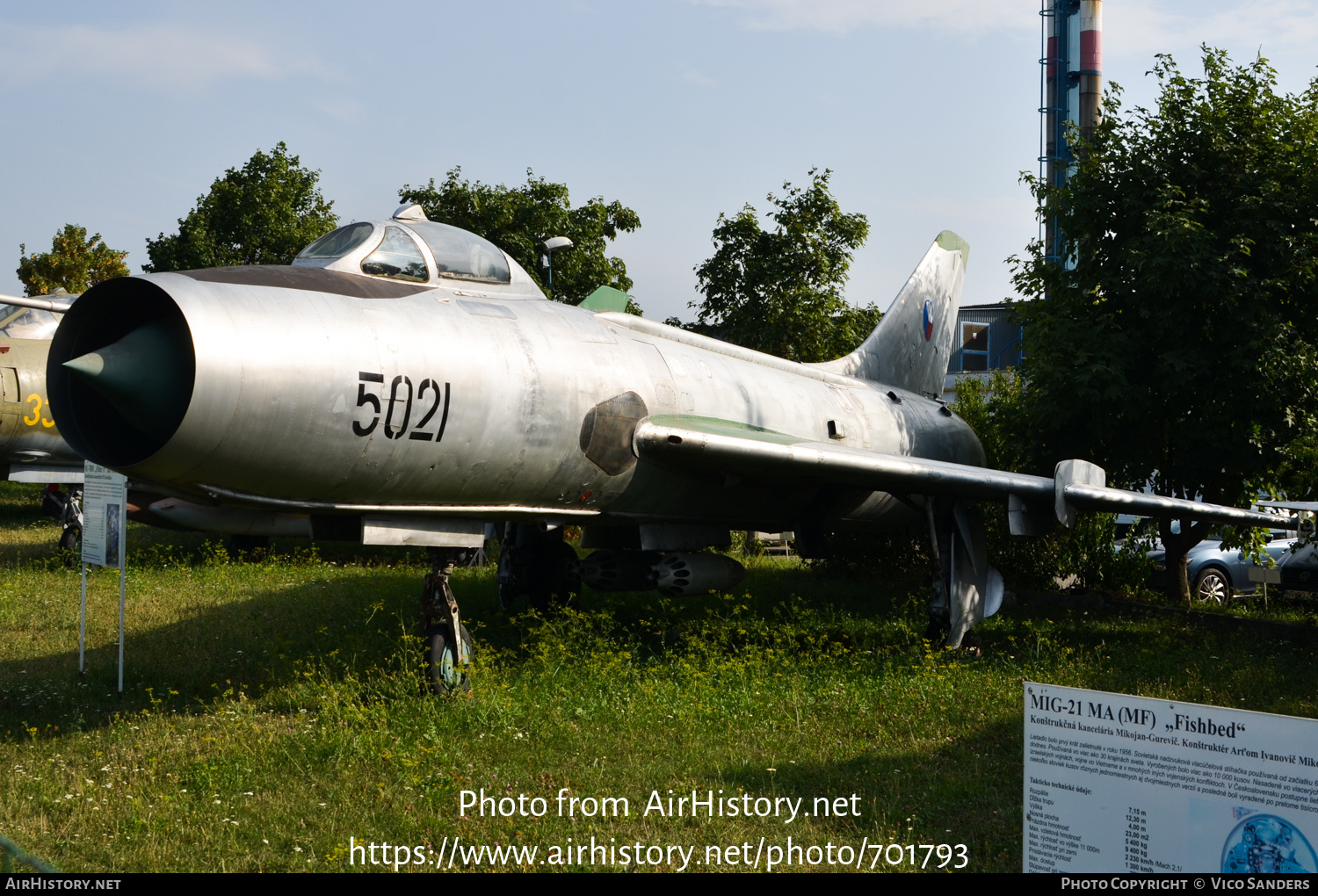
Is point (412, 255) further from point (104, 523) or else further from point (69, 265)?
point (69, 265)

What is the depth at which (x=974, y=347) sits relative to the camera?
58.7 meters

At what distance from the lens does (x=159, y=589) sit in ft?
44.7

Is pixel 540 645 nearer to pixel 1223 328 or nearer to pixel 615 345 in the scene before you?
pixel 615 345

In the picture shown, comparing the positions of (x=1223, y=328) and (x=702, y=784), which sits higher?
(x=1223, y=328)

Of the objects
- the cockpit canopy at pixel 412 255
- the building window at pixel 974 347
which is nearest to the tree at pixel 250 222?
the cockpit canopy at pixel 412 255

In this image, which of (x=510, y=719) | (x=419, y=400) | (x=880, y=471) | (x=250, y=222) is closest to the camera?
(x=419, y=400)

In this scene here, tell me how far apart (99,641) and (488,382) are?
5.98 metres

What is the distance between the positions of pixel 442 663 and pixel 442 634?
0.23 m

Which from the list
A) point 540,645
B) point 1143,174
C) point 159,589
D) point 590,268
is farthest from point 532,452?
point 590,268

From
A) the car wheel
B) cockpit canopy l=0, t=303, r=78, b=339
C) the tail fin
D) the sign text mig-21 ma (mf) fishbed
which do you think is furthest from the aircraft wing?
cockpit canopy l=0, t=303, r=78, b=339

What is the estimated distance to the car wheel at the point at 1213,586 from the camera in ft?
57.7

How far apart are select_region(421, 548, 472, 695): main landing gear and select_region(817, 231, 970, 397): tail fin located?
6658mm

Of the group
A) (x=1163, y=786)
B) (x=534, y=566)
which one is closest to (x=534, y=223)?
(x=534, y=566)

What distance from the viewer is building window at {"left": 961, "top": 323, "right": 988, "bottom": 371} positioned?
57969 mm
